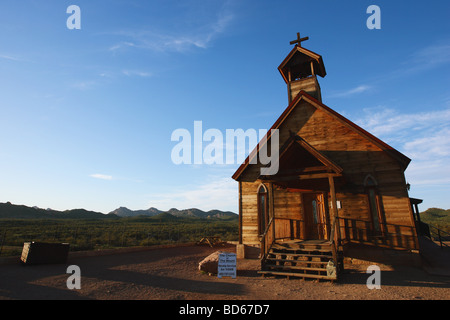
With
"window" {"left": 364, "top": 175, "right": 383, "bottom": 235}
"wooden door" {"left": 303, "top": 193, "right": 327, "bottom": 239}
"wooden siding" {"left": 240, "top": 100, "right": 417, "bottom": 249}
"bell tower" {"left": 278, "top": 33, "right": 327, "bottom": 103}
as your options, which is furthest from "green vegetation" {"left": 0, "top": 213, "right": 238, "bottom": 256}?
"bell tower" {"left": 278, "top": 33, "right": 327, "bottom": 103}

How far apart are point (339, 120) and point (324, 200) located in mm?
4361

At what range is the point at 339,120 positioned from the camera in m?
13.1

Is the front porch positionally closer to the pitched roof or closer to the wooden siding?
the wooden siding

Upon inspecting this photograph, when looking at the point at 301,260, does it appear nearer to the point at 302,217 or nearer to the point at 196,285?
the point at 302,217

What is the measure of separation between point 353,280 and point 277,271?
106 inches

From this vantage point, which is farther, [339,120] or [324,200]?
[339,120]

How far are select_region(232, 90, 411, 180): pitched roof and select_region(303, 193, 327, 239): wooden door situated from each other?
12.2 feet

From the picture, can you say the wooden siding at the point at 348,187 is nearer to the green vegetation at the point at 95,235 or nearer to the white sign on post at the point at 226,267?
the white sign on post at the point at 226,267

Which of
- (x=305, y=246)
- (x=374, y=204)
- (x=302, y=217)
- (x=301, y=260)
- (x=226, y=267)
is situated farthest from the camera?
(x=302, y=217)

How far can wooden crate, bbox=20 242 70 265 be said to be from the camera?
11215 millimetres

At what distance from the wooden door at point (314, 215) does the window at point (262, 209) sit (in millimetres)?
2131

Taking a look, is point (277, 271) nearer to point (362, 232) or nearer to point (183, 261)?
point (362, 232)

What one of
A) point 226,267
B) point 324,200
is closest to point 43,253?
point 226,267
